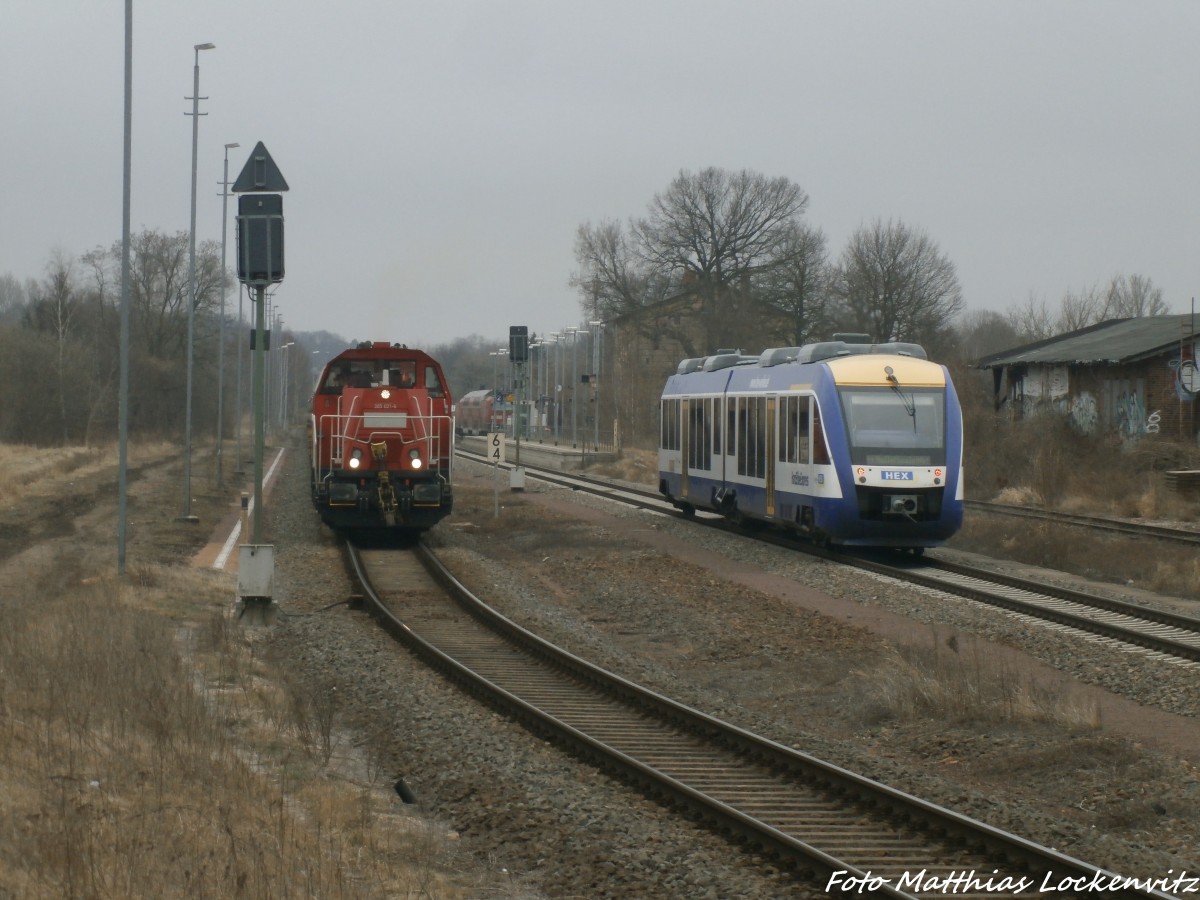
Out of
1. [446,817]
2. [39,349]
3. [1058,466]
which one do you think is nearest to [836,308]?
[1058,466]

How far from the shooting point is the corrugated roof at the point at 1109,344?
35844 millimetres

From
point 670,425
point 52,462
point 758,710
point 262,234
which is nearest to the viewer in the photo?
point 758,710

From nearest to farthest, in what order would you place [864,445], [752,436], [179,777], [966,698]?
[179,777], [966,698], [864,445], [752,436]

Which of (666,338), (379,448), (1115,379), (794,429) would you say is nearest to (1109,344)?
(1115,379)

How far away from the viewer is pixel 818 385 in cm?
2078

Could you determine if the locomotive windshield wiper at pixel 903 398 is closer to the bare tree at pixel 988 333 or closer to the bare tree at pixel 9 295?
the bare tree at pixel 988 333

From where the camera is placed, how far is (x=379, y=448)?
23.3 m

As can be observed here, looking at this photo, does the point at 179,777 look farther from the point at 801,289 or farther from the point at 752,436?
the point at 801,289

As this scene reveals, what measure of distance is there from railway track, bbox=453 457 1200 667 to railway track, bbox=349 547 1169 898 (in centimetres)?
561

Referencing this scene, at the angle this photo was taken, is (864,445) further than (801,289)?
No

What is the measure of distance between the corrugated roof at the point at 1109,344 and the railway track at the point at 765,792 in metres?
26.6

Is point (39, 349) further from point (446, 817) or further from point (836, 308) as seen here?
point (446, 817)

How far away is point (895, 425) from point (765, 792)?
12.5m

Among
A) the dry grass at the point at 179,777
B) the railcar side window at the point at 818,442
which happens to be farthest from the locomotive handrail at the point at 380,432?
the dry grass at the point at 179,777
